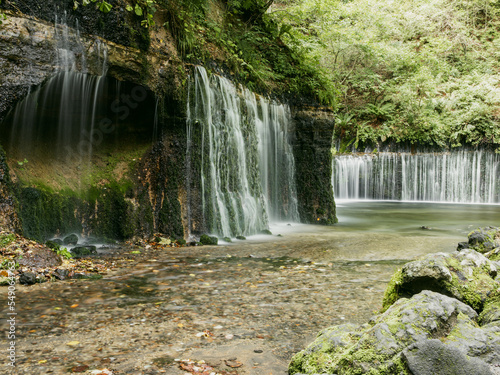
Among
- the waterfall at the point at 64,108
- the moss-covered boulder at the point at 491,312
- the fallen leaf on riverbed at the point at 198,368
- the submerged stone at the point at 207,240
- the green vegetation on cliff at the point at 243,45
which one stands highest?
the green vegetation on cliff at the point at 243,45

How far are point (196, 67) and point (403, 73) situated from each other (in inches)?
924

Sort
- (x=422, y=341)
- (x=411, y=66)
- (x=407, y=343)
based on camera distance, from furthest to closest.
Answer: (x=411, y=66) → (x=407, y=343) → (x=422, y=341)

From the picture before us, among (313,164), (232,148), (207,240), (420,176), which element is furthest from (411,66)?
(207,240)

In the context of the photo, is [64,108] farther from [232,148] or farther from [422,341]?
[422,341]

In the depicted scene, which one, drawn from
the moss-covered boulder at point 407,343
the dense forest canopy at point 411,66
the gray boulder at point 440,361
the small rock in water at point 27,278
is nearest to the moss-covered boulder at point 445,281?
the moss-covered boulder at point 407,343

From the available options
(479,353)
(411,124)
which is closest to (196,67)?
(479,353)

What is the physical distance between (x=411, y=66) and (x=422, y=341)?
29453mm

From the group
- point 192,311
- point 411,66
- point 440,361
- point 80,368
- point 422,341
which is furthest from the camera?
point 411,66

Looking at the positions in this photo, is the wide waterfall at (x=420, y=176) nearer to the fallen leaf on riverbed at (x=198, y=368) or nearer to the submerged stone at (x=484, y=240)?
the submerged stone at (x=484, y=240)

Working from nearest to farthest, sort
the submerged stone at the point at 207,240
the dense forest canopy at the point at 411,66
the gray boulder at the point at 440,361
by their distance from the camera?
1. the gray boulder at the point at 440,361
2. the submerged stone at the point at 207,240
3. the dense forest canopy at the point at 411,66

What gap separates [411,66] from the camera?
1103 inches

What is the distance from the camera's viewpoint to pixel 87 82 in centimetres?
751

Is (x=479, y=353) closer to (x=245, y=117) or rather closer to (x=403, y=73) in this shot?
(x=245, y=117)

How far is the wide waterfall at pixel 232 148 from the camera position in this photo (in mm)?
9070
